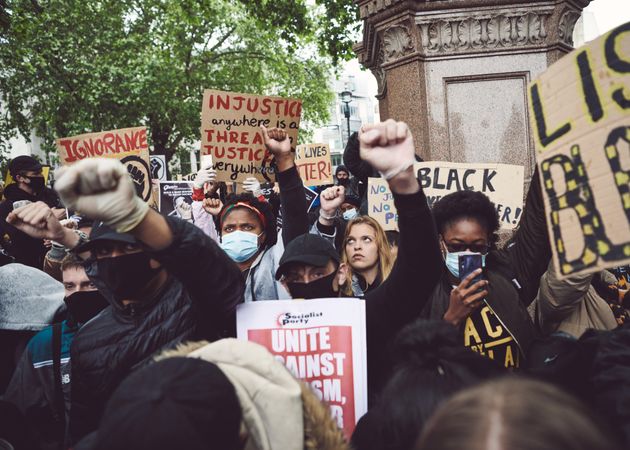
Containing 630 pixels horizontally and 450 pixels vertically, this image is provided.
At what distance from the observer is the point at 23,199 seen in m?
5.22

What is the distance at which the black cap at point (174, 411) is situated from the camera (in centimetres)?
108

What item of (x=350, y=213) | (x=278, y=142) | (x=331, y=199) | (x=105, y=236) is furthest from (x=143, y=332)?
(x=350, y=213)

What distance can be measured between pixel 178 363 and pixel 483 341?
157cm

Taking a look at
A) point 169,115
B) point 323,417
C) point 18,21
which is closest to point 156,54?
point 169,115

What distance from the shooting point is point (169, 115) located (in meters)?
20.1

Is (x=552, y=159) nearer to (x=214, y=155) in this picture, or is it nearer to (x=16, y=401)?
(x=16, y=401)

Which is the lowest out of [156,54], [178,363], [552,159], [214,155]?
[178,363]

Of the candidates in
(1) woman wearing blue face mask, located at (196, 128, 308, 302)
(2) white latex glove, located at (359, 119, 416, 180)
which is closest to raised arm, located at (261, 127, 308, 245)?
(1) woman wearing blue face mask, located at (196, 128, 308, 302)

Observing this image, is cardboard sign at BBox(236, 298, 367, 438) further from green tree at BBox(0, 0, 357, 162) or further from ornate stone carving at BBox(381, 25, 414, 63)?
green tree at BBox(0, 0, 357, 162)

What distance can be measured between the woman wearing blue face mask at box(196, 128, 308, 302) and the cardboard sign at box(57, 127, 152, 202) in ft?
5.37

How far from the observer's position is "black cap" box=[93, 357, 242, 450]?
108cm

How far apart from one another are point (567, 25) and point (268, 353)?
18.3 feet

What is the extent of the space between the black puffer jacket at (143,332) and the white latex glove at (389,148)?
23.8 inches

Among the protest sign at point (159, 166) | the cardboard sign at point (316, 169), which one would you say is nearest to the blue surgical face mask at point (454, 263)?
the cardboard sign at point (316, 169)
